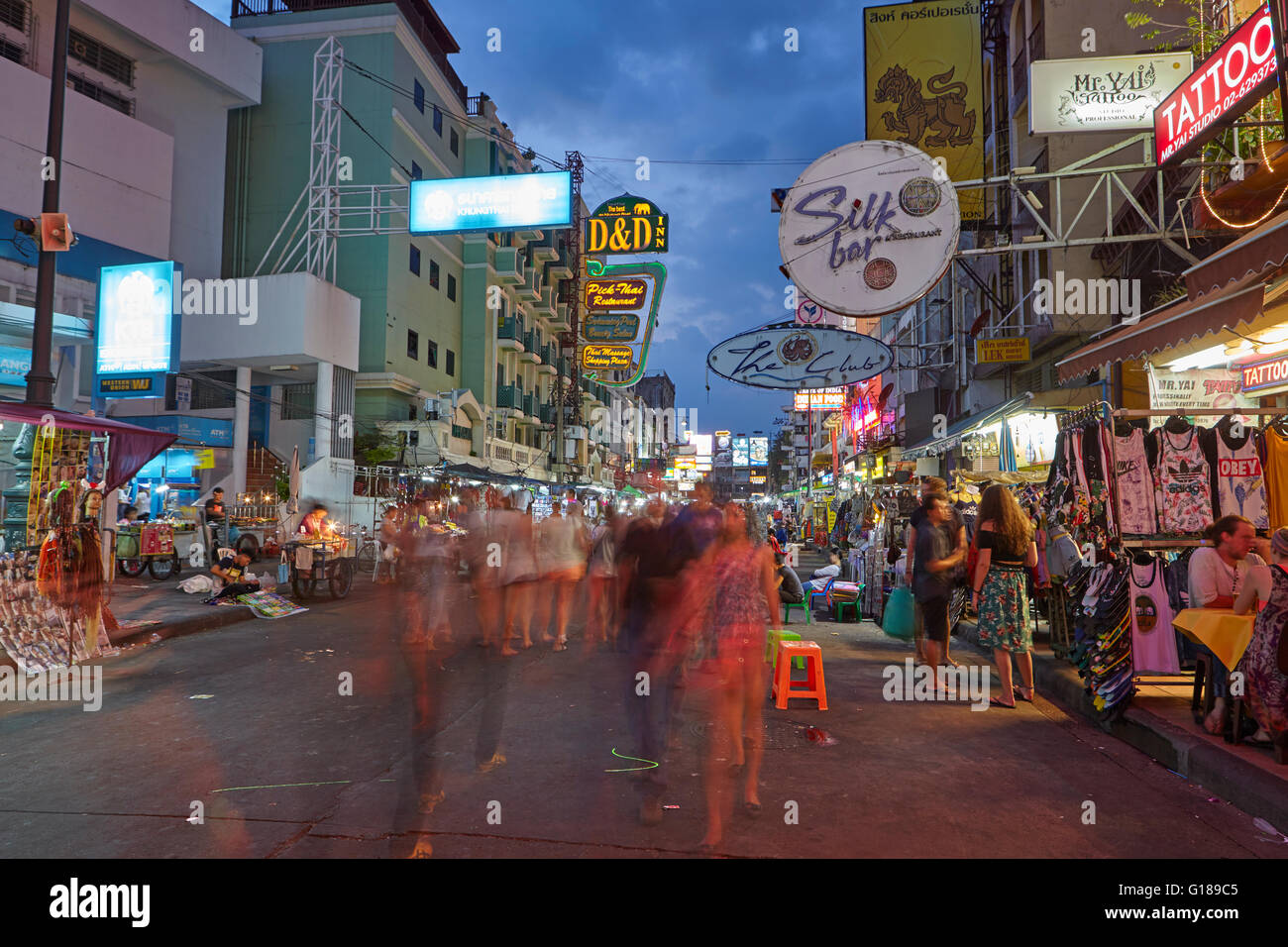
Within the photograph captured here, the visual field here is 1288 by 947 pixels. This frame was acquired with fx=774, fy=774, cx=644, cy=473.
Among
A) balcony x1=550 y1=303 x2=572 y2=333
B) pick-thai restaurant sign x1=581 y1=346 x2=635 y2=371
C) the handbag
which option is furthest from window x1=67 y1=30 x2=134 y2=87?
balcony x1=550 y1=303 x2=572 y2=333

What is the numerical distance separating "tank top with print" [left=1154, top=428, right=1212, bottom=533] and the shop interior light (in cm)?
161

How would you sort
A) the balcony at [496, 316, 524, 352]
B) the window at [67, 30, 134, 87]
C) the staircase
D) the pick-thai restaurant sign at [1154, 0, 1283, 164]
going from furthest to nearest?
the balcony at [496, 316, 524, 352] < the staircase < the window at [67, 30, 134, 87] < the pick-thai restaurant sign at [1154, 0, 1283, 164]

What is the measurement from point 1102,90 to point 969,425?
463 cm

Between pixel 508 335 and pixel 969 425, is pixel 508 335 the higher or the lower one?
the higher one

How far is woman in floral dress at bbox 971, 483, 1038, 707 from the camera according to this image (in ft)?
22.1

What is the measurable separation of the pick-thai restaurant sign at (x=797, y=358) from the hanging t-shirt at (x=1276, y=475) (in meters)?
4.20

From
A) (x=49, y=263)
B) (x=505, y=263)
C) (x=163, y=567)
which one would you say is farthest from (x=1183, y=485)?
(x=505, y=263)

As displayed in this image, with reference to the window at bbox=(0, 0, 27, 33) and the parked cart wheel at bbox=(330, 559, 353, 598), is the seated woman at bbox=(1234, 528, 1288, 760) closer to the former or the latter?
the parked cart wheel at bbox=(330, 559, 353, 598)

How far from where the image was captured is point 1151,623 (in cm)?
623

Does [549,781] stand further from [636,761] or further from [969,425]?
[969,425]

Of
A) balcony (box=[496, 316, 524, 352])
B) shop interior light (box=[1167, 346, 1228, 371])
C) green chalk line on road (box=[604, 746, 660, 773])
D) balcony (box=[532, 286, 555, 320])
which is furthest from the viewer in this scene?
balcony (box=[532, 286, 555, 320])

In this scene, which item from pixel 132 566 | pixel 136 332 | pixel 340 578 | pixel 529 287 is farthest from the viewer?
pixel 529 287

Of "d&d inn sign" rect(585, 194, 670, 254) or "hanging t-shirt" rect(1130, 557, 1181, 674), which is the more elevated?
"d&d inn sign" rect(585, 194, 670, 254)
